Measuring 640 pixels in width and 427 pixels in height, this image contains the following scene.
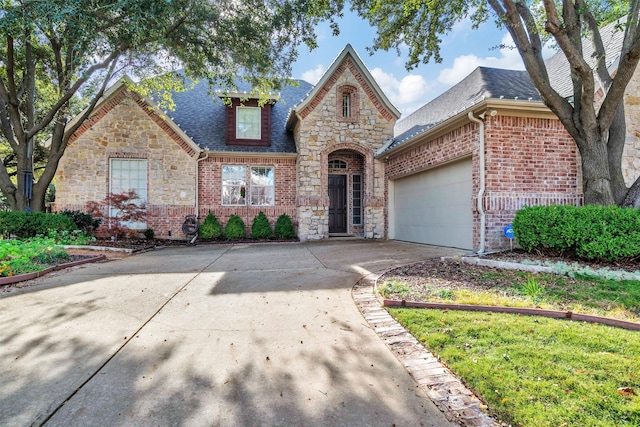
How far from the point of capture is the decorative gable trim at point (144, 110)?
11.6 metres

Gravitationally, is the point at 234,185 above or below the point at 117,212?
above

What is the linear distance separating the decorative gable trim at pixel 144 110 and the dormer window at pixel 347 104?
17.7 feet

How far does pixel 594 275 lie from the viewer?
508 centimetres

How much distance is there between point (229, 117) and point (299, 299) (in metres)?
10.6

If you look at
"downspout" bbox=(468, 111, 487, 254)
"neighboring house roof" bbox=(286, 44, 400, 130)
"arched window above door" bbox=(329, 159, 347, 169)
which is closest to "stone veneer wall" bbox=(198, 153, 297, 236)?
"arched window above door" bbox=(329, 159, 347, 169)

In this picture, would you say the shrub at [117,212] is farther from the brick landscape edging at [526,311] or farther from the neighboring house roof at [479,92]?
the brick landscape edging at [526,311]

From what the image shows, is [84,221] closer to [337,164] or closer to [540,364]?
[337,164]

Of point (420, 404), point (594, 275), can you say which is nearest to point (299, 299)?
point (420, 404)

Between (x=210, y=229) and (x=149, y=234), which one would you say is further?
(x=210, y=229)

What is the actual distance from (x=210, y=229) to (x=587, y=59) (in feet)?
41.2

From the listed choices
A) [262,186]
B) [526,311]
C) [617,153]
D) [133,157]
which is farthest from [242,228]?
[617,153]

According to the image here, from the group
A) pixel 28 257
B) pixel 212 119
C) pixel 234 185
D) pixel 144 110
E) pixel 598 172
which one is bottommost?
pixel 28 257

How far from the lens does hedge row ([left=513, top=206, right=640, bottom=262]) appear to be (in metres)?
5.47

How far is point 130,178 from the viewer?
39.3 ft
